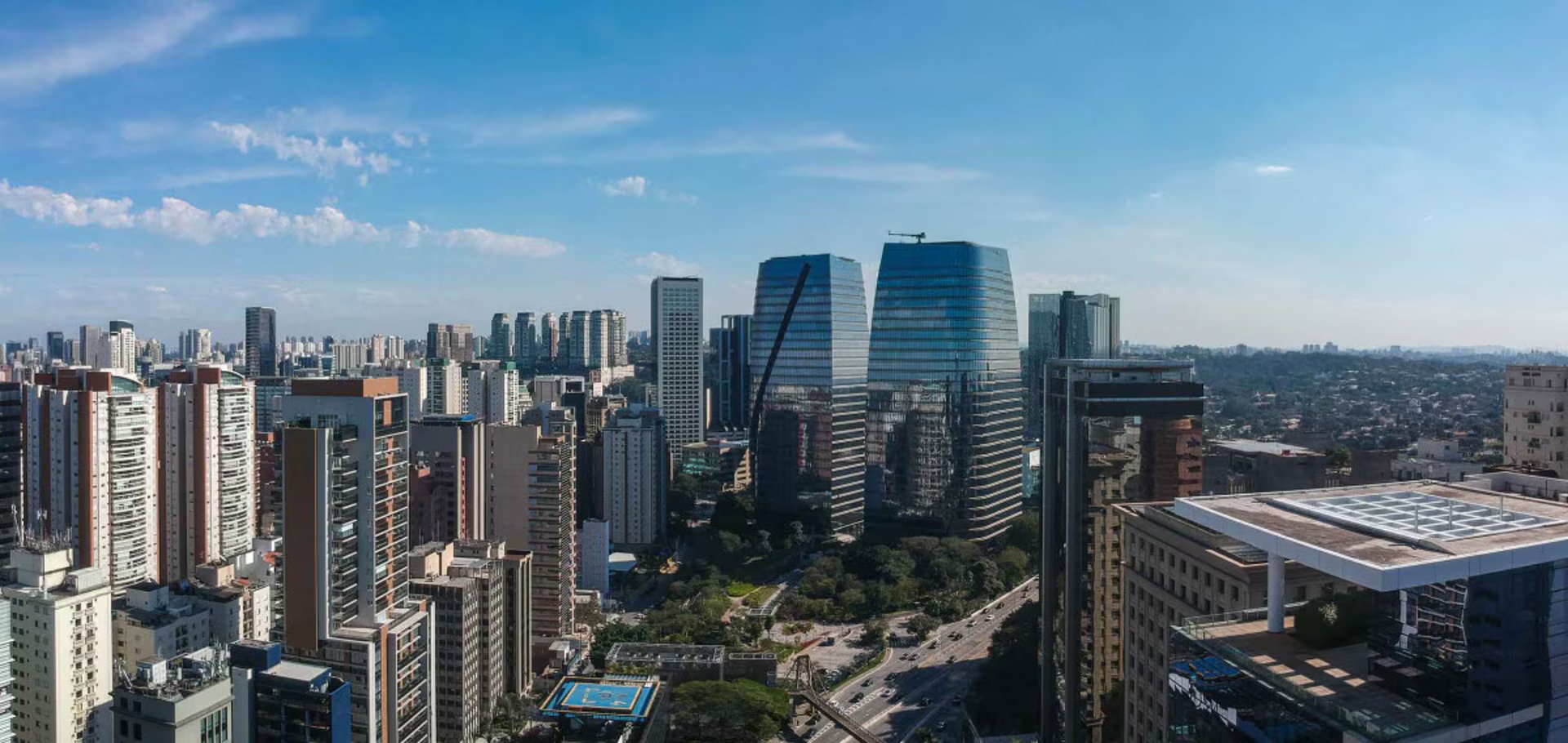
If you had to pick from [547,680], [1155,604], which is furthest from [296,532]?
[1155,604]

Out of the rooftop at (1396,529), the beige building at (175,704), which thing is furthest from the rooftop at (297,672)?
the rooftop at (1396,529)

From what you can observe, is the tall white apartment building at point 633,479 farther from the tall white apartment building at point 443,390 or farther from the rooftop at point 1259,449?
the rooftop at point 1259,449

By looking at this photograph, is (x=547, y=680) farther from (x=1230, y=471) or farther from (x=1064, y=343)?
(x=1064, y=343)

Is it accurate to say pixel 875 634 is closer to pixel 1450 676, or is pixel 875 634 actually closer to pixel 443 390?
pixel 1450 676

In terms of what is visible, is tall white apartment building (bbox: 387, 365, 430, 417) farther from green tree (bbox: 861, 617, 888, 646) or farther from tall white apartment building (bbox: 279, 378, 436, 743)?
tall white apartment building (bbox: 279, 378, 436, 743)

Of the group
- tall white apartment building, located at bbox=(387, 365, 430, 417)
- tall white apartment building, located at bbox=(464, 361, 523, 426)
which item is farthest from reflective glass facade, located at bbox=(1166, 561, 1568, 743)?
tall white apartment building, located at bbox=(387, 365, 430, 417)

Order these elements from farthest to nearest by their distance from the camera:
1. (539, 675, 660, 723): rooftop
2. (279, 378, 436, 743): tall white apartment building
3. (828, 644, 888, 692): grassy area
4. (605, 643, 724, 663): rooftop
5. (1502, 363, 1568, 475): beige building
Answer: (828, 644, 888, 692): grassy area < (605, 643, 724, 663): rooftop < (539, 675, 660, 723): rooftop < (1502, 363, 1568, 475): beige building < (279, 378, 436, 743): tall white apartment building
